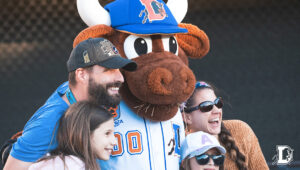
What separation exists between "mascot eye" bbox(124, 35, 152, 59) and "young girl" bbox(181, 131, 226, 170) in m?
0.53

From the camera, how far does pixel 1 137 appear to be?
4.62 metres

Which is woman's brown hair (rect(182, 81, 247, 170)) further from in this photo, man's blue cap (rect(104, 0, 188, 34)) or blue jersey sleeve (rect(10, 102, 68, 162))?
blue jersey sleeve (rect(10, 102, 68, 162))

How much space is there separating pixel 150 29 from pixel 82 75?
0.38 m

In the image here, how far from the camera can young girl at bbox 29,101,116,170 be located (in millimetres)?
1887

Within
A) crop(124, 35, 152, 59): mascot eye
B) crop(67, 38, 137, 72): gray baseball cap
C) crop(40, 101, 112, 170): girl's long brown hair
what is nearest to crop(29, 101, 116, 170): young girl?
crop(40, 101, 112, 170): girl's long brown hair

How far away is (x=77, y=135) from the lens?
1.91 metres

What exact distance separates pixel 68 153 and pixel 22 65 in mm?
2991

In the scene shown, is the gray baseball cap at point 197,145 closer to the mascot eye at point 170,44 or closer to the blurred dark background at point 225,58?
Answer: the mascot eye at point 170,44

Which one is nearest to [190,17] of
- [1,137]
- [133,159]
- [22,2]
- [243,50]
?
[243,50]

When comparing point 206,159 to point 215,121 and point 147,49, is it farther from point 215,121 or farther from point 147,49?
point 147,49

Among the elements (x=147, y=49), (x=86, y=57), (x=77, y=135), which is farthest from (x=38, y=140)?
(x=147, y=49)

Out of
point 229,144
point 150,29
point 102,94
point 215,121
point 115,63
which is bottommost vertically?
point 229,144

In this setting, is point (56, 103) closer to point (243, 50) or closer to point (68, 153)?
point (68, 153)

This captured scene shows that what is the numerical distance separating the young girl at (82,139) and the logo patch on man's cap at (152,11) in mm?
497
